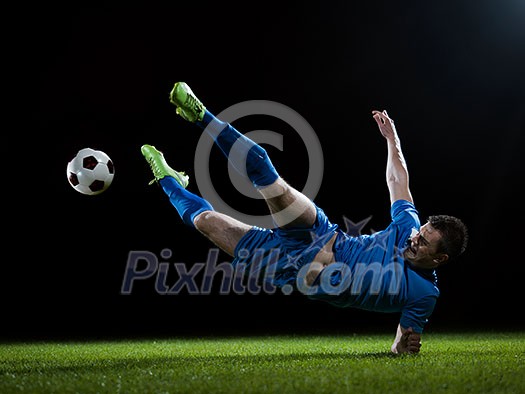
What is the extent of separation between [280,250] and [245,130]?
397 centimetres

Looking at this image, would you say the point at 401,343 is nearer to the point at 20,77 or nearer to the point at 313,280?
the point at 313,280

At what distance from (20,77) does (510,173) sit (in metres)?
6.20

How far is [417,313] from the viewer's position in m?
3.09

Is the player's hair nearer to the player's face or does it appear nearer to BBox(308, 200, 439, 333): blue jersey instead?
the player's face

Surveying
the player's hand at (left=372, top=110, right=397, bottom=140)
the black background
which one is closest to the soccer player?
the player's hand at (left=372, top=110, right=397, bottom=140)

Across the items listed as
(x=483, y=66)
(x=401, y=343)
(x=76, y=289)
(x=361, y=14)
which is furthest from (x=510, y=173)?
(x=76, y=289)

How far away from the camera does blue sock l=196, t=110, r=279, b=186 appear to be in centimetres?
298

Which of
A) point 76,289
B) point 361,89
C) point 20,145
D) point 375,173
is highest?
point 361,89

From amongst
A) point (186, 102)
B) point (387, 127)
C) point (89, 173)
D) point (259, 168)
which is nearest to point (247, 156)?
point (259, 168)

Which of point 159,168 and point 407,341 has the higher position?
point 159,168

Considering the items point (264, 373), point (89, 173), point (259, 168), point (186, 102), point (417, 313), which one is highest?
point (186, 102)

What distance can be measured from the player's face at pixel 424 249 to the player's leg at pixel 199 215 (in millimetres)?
930

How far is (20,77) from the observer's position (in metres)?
6.55

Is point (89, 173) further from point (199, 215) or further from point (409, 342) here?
point (409, 342)
